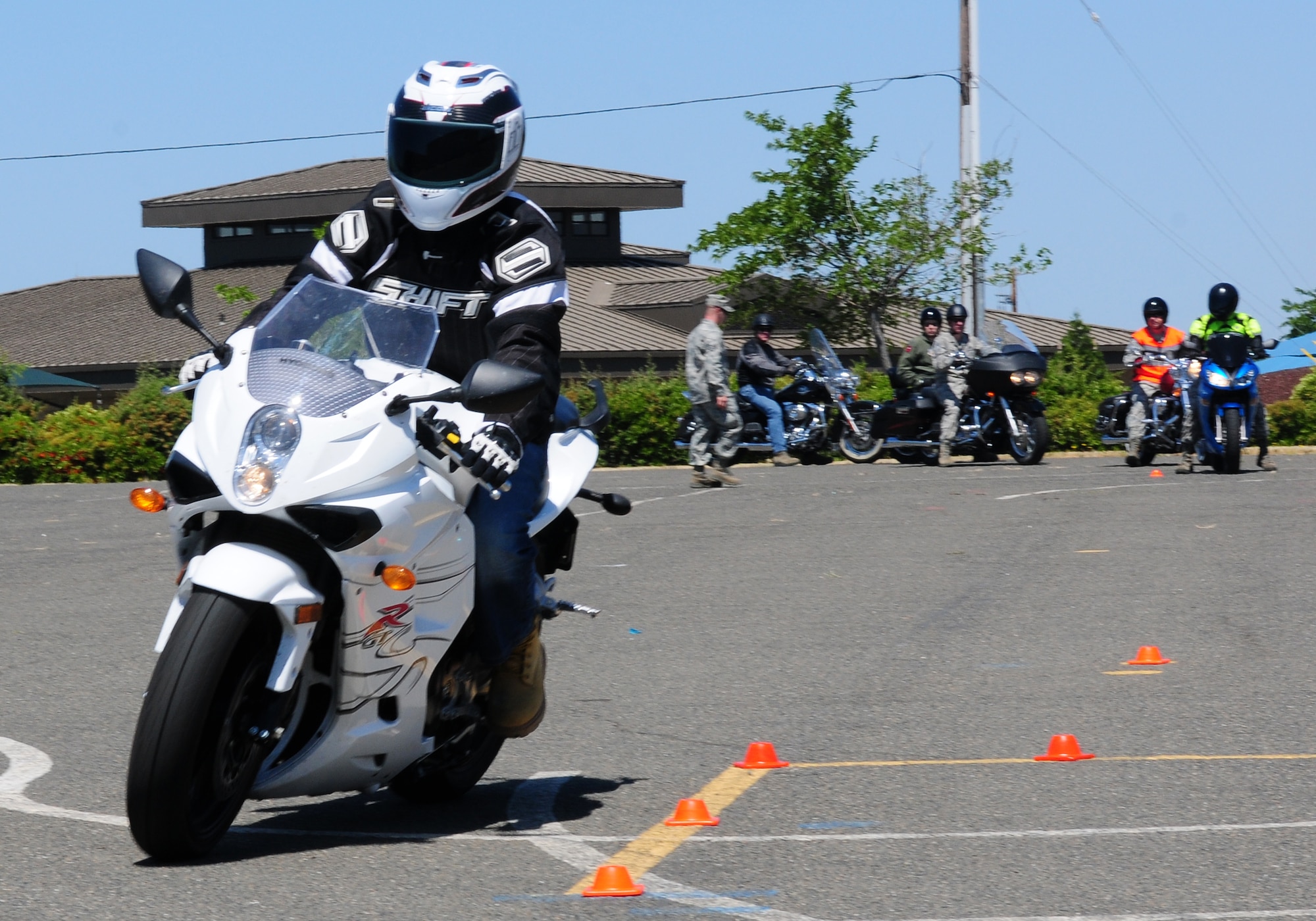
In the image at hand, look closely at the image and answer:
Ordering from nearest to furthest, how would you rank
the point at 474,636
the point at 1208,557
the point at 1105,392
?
the point at 474,636 → the point at 1208,557 → the point at 1105,392

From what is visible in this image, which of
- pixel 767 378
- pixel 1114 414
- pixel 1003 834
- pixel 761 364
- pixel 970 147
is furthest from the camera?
pixel 970 147

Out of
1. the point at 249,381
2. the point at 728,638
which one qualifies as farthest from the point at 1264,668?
the point at 249,381

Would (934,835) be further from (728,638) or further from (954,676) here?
(728,638)

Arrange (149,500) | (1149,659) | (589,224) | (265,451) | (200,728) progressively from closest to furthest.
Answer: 1. (200,728)
2. (265,451)
3. (149,500)
4. (1149,659)
5. (589,224)

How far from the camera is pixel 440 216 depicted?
205 inches

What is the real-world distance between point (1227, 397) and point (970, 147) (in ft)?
47.6

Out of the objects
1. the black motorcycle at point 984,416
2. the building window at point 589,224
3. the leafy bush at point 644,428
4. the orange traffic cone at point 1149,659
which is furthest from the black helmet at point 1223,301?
the building window at point 589,224

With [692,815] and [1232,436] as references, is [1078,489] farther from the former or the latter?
[692,815]

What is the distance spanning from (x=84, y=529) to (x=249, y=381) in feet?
38.6

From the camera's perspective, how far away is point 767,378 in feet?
74.8

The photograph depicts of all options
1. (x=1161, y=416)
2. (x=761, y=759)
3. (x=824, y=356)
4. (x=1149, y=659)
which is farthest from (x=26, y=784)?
(x=824, y=356)

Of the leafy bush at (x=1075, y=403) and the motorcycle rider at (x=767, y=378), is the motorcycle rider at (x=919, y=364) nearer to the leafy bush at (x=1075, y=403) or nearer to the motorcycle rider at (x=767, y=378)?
the motorcycle rider at (x=767, y=378)

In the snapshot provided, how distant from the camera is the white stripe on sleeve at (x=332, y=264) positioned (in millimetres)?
5320

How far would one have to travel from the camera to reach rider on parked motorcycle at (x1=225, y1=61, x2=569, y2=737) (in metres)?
5.07
